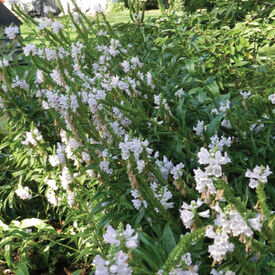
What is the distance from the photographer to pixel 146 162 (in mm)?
1623

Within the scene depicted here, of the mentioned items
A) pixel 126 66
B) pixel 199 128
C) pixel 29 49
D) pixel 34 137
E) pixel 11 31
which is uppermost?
pixel 11 31

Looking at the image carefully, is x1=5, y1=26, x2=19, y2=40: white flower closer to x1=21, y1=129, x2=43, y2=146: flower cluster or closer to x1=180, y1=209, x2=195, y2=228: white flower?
x1=21, y1=129, x2=43, y2=146: flower cluster

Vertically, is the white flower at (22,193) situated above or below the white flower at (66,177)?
below

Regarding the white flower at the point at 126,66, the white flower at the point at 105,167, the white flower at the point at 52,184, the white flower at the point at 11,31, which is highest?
the white flower at the point at 11,31

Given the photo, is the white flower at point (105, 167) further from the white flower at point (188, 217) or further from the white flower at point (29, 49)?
the white flower at point (29, 49)

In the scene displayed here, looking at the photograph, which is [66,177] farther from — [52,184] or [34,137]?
[34,137]

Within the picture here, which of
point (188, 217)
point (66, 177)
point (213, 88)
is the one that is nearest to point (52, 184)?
point (66, 177)

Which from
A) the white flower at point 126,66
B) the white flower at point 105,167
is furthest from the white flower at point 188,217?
the white flower at point 126,66

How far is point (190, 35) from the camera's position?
386 centimetres

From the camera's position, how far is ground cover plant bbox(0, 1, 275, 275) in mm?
1289

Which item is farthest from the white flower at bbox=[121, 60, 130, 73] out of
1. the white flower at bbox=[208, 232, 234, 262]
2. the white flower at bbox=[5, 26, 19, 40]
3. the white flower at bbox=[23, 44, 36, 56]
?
the white flower at bbox=[208, 232, 234, 262]

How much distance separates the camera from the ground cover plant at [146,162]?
1.29 metres

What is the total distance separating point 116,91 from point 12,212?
1.73 m

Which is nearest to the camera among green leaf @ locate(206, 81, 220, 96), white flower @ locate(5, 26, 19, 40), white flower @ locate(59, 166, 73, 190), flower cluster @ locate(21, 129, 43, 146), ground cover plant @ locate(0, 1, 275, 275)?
ground cover plant @ locate(0, 1, 275, 275)
